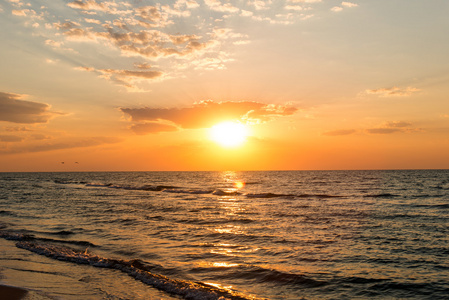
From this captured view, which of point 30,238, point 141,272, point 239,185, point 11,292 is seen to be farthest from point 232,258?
point 239,185

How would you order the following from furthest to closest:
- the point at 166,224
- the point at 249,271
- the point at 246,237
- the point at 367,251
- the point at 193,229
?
the point at 166,224
the point at 193,229
the point at 246,237
the point at 367,251
the point at 249,271

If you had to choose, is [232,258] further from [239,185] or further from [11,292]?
[239,185]

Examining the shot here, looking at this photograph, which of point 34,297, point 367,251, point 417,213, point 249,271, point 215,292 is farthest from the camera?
point 417,213

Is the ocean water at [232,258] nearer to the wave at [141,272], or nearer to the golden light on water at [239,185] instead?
the wave at [141,272]

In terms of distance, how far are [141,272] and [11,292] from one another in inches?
179

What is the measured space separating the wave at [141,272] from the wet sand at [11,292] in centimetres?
383

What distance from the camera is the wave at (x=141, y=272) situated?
10.9m

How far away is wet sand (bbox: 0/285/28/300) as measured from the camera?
1014cm

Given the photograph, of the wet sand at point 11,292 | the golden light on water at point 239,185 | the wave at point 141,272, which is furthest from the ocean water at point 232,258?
the golden light on water at point 239,185

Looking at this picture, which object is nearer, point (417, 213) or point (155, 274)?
point (155, 274)

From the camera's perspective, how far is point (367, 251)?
16297mm

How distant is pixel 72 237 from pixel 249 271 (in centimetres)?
1372

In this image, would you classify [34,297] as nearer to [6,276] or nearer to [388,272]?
[6,276]

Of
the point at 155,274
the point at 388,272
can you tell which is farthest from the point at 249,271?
the point at 388,272
